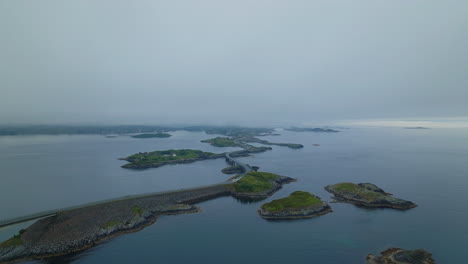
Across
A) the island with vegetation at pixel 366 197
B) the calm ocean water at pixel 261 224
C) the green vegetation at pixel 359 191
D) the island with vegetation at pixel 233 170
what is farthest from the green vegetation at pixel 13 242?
the green vegetation at pixel 359 191

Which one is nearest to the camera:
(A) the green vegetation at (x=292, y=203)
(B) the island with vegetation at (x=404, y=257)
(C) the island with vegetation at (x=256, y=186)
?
(B) the island with vegetation at (x=404, y=257)

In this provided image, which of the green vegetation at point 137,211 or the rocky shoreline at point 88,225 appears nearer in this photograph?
the rocky shoreline at point 88,225

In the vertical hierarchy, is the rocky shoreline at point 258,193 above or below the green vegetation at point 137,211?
below

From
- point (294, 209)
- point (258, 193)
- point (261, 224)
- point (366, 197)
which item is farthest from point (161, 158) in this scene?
point (366, 197)

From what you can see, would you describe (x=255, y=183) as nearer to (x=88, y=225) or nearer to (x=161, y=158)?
(x=88, y=225)

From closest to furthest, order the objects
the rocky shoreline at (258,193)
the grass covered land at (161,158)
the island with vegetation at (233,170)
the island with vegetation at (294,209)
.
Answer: the island with vegetation at (294,209), the rocky shoreline at (258,193), the island with vegetation at (233,170), the grass covered land at (161,158)

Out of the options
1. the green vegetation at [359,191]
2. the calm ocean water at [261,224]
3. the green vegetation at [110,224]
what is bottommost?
the calm ocean water at [261,224]

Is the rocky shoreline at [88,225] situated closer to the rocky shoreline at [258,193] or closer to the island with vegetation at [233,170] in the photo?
the rocky shoreline at [258,193]
